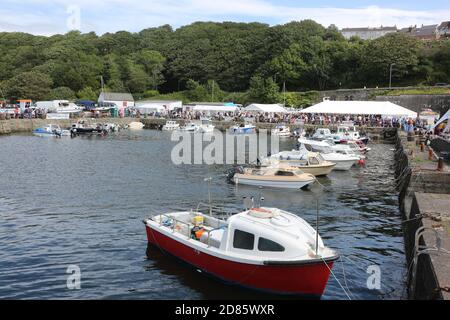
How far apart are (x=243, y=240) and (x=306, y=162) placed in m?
22.4

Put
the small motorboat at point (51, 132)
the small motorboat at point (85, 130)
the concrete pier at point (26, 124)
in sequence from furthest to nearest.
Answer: the concrete pier at point (26, 124)
the small motorboat at point (85, 130)
the small motorboat at point (51, 132)

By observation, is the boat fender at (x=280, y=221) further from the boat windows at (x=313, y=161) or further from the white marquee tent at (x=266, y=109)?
the white marquee tent at (x=266, y=109)

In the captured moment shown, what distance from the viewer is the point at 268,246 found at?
566 inches

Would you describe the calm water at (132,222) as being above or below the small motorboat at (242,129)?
below

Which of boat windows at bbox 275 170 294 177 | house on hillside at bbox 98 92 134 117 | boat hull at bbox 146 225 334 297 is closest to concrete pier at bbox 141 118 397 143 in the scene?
house on hillside at bbox 98 92 134 117

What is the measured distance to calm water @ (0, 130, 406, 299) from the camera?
52.9 ft

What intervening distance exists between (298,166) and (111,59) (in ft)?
379

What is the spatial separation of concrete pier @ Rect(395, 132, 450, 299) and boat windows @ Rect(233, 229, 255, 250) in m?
5.00

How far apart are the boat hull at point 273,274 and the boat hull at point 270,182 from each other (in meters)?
16.3

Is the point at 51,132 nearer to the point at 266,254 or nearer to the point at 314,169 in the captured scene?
the point at 314,169

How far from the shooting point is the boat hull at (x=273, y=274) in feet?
45.8

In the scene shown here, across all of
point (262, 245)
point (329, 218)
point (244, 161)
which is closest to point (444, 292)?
point (262, 245)

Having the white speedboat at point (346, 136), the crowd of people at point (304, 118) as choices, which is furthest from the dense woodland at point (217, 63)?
the white speedboat at point (346, 136)

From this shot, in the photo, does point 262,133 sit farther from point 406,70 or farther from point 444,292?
point 444,292
